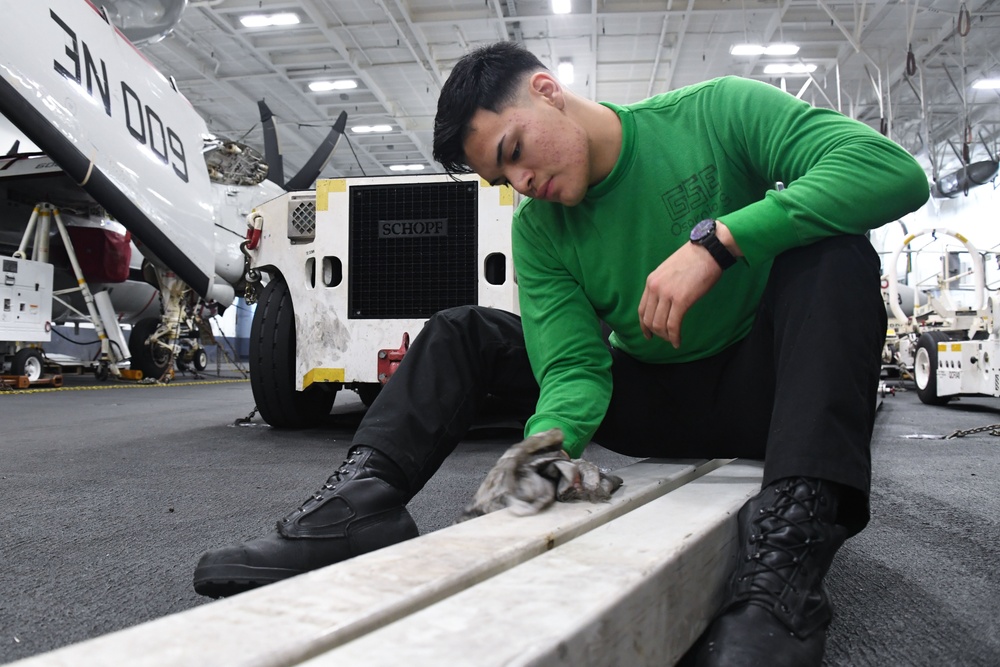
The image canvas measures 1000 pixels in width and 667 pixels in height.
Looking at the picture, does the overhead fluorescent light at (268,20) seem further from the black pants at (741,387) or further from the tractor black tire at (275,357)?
the black pants at (741,387)

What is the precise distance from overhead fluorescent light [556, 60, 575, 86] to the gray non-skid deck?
816cm

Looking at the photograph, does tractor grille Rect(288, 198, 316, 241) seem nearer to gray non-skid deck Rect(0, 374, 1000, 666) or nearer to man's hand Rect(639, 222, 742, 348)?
gray non-skid deck Rect(0, 374, 1000, 666)

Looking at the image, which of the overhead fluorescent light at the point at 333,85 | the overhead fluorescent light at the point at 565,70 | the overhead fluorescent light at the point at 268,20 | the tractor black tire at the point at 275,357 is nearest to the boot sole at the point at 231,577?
the tractor black tire at the point at 275,357

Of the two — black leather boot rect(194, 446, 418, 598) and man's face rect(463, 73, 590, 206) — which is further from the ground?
man's face rect(463, 73, 590, 206)

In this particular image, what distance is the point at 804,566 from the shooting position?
0.68m

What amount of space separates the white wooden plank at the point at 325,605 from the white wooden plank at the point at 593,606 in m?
0.02

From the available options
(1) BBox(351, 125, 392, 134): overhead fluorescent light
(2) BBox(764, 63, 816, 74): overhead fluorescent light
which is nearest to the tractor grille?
(2) BBox(764, 63, 816, 74): overhead fluorescent light

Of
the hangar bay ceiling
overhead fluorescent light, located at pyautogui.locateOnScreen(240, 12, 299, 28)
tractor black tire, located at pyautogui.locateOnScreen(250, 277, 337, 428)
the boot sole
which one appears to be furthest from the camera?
overhead fluorescent light, located at pyautogui.locateOnScreen(240, 12, 299, 28)

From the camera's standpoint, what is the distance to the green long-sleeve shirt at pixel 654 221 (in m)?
0.95

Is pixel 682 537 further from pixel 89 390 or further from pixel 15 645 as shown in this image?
pixel 89 390

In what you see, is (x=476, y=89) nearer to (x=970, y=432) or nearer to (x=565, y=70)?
(x=970, y=432)

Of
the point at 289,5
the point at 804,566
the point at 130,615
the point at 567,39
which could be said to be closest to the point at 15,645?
the point at 130,615

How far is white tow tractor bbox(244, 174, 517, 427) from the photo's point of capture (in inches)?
102

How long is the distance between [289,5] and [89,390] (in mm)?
5413
